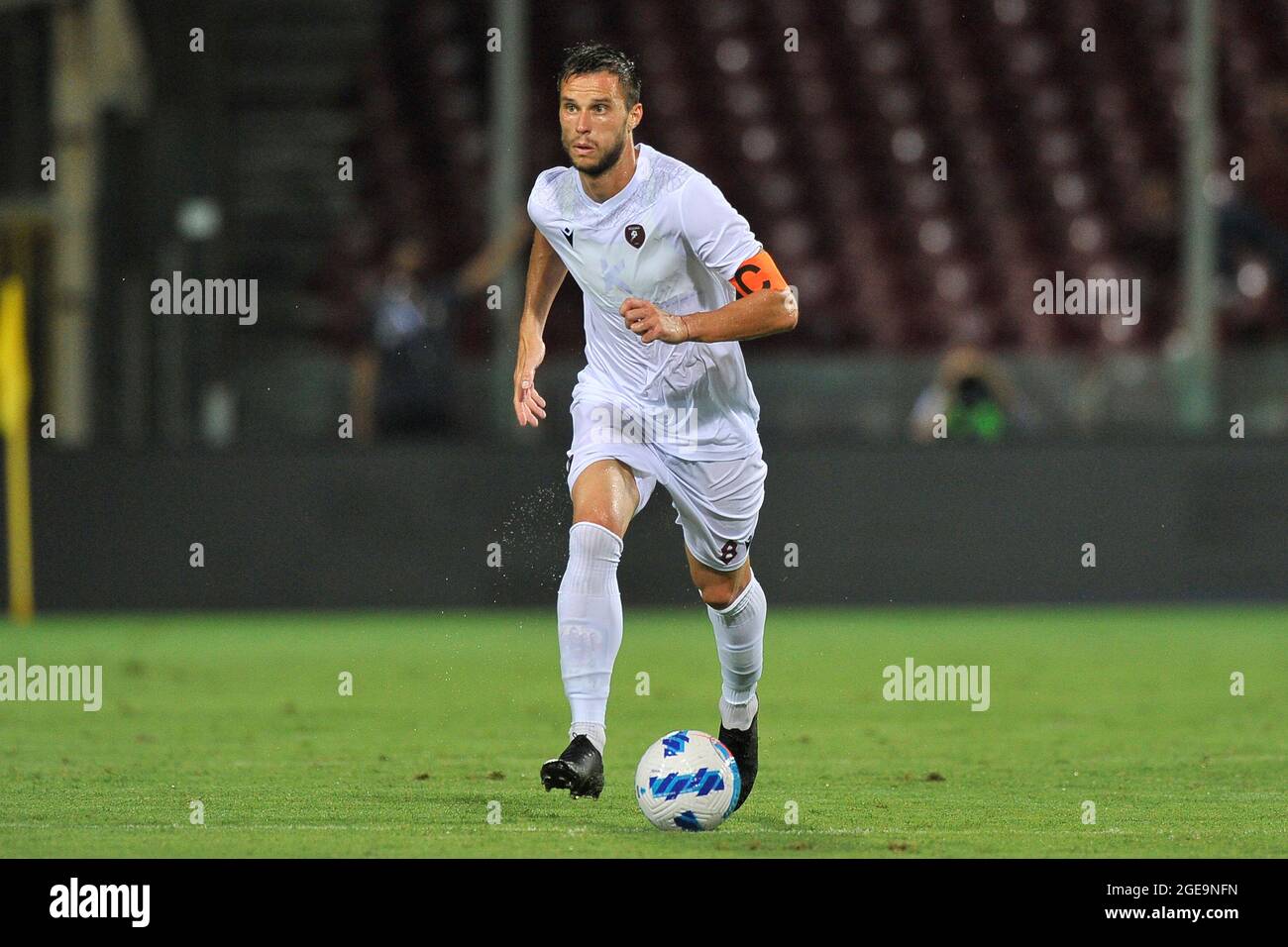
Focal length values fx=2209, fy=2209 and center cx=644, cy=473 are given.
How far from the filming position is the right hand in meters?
7.26

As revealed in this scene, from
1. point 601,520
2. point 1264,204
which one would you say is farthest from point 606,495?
point 1264,204

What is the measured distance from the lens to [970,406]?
1526 cm

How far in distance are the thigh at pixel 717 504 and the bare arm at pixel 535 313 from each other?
1.78 feet

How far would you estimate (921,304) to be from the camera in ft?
69.0

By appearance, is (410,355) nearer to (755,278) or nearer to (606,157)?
(606,157)

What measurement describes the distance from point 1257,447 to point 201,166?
321 inches

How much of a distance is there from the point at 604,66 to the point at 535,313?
0.99 meters

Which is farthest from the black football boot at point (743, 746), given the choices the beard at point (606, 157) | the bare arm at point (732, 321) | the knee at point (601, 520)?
the beard at point (606, 157)

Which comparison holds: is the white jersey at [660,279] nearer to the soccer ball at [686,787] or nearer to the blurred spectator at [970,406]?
the soccer ball at [686,787]

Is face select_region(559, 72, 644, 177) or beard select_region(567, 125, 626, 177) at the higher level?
face select_region(559, 72, 644, 177)

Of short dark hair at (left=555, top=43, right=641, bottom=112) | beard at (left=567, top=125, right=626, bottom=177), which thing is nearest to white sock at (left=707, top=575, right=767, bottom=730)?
beard at (left=567, top=125, right=626, bottom=177)

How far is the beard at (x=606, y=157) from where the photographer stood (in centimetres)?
684

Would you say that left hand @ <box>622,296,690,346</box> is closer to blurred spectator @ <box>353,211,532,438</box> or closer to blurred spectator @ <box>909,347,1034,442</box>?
blurred spectator @ <box>353,211,532,438</box>
